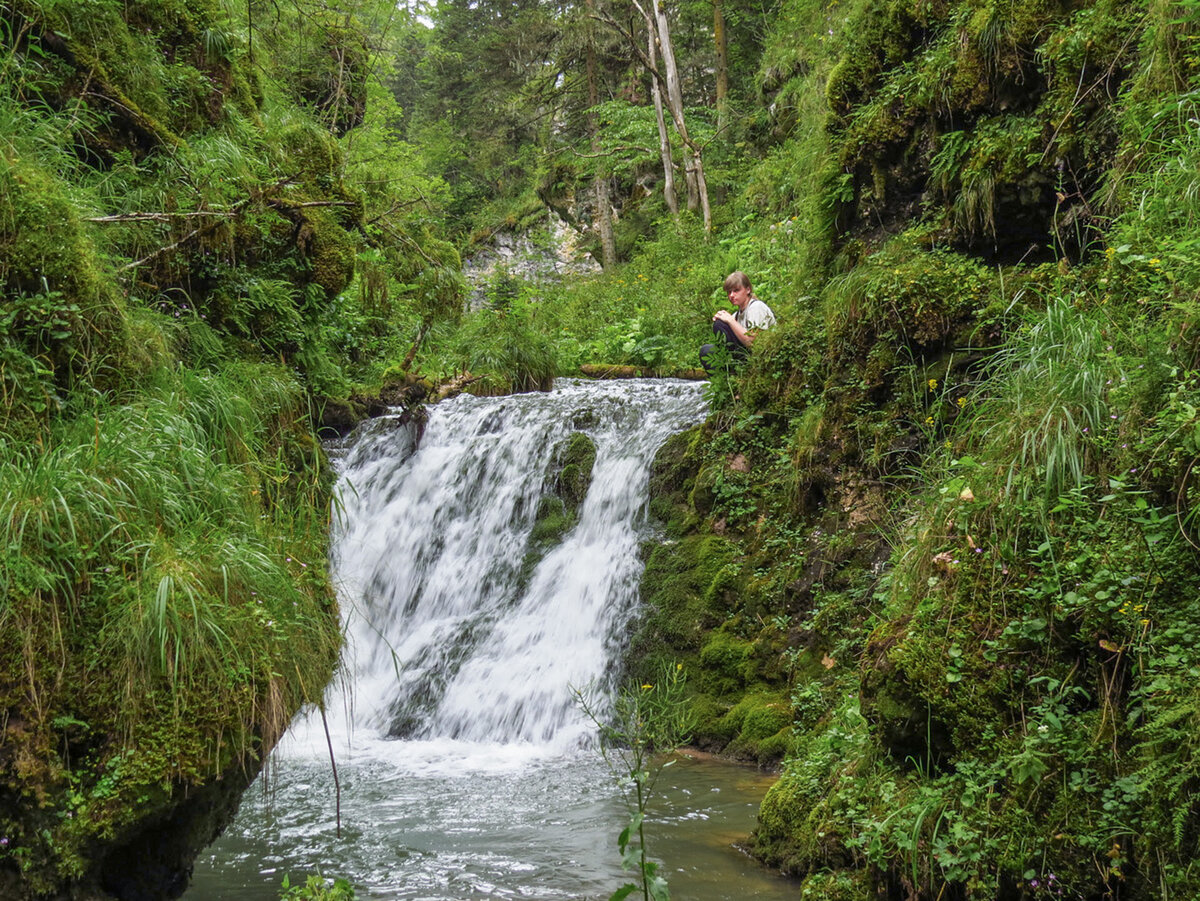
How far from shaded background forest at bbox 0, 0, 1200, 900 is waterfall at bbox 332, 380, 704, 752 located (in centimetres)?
60

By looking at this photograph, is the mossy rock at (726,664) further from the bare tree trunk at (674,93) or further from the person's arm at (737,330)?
the bare tree trunk at (674,93)

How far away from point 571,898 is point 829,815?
1233 millimetres

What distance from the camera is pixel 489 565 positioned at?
8.30m

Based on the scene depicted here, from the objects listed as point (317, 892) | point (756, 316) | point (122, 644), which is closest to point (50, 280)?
point (122, 644)

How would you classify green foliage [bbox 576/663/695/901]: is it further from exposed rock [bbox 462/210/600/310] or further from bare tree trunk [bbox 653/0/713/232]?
exposed rock [bbox 462/210/600/310]

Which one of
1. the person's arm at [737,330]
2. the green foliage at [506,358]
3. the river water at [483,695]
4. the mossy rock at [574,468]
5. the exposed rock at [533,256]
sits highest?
the exposed rock at [533,256]

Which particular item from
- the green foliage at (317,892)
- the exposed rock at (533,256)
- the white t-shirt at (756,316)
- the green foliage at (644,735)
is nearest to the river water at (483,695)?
the green foliage at (644,735)

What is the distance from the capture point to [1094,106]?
199 inches

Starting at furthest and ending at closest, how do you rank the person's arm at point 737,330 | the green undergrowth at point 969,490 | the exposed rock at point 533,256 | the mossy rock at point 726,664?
the exposed rock at point 533,256 < the person's arm at point 737,330 < the mossy rock at point 726,664 < the green undergrowth at point 969,490

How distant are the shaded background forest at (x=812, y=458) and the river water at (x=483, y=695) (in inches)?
18.7

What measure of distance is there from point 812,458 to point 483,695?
3387 millimetres

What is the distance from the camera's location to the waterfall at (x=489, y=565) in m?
6.85

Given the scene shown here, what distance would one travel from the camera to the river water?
4.06 m

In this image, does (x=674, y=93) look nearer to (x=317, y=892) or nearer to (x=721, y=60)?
(x=721, y=60)
